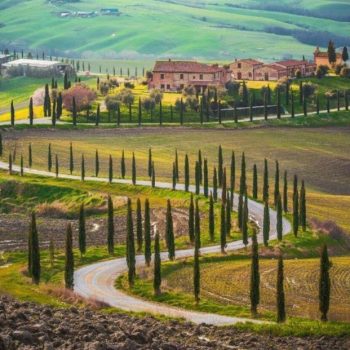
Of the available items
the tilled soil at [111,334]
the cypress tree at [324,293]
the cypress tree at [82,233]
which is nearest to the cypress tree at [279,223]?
the cypress tree at [82,233]

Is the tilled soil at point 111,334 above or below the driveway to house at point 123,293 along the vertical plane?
above

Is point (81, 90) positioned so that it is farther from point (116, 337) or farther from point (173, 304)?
point (116, 337)

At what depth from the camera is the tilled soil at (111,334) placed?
58.8m

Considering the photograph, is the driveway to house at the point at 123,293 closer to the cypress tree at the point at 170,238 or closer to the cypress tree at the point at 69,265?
the cypress tree at the point at 69,265

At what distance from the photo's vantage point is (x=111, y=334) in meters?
61.9

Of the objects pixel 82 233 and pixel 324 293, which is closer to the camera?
pixel 324 293

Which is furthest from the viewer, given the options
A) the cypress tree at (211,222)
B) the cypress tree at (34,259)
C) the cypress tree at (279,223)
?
the cypress tree at (211,222)

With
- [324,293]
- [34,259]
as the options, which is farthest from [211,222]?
[324,293]

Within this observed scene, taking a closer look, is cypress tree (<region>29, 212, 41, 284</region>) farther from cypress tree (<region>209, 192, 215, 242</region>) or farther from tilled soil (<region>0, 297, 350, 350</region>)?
cypress tree (<region>209, 192, 215, 242</region>)

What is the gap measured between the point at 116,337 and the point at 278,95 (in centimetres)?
13739

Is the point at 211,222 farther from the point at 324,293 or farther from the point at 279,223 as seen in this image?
the point at 324,293

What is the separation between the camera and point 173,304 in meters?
77.4

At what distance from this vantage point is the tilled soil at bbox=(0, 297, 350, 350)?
5875cm

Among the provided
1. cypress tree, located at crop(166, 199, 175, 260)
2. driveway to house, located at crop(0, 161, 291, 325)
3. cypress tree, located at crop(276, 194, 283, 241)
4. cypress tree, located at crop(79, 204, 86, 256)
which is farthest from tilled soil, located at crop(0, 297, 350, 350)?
cypress tree, located at crop(276, 194, 283, 241)
